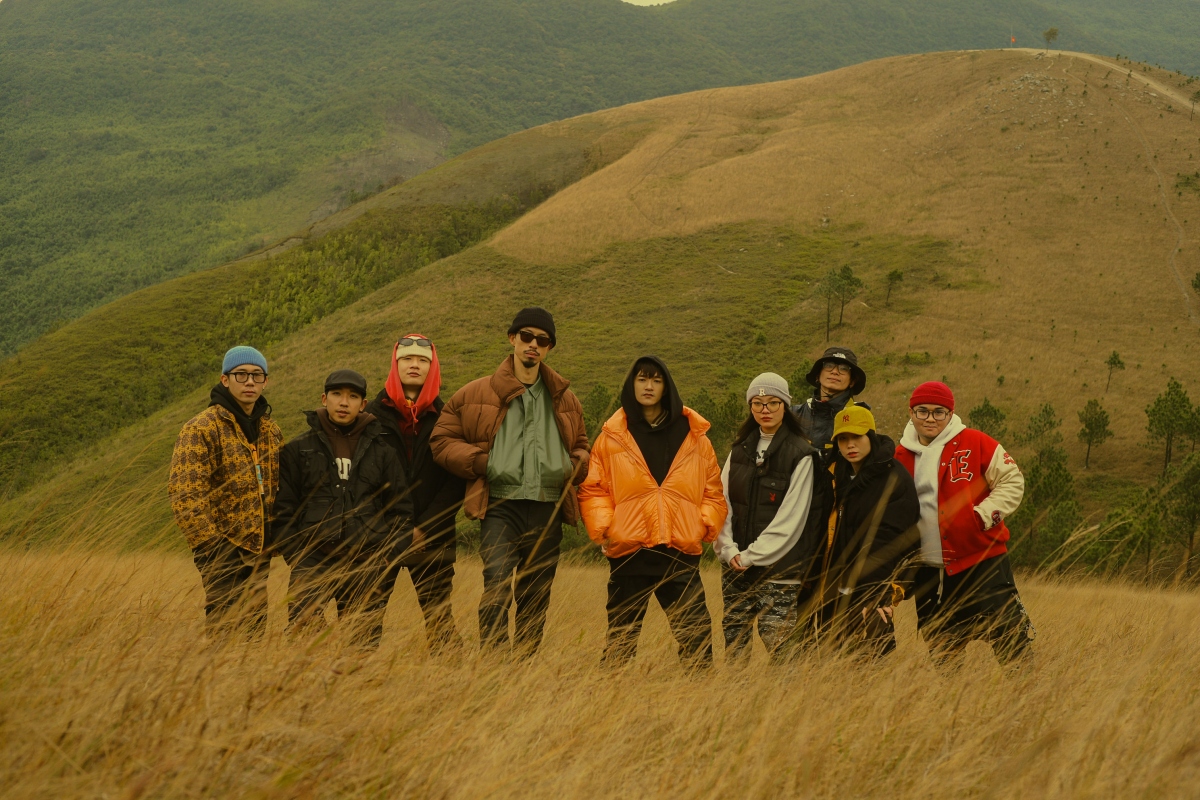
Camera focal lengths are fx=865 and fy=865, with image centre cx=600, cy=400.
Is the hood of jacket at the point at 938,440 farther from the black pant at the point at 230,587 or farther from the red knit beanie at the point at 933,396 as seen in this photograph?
the black pant at the point at 230,587

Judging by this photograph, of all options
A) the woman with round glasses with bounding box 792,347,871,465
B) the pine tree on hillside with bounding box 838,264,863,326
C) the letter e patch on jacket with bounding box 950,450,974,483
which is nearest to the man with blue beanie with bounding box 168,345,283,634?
the woman with round glasses with bounding box 792,347,871,465

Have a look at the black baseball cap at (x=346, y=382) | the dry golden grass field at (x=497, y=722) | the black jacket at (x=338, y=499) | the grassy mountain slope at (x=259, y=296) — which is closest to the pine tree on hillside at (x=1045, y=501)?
the black jacket at (x=338, y=499)

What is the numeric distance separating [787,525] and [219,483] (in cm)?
307

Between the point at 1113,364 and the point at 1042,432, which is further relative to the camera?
the point at 1113,364

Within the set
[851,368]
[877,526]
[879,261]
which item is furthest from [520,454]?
[879,261]

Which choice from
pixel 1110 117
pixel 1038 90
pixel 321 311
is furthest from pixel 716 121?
pixel 321 311

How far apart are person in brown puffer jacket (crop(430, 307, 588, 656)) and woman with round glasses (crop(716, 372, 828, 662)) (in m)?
0.93

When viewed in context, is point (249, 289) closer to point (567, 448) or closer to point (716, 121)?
point (716, 121)

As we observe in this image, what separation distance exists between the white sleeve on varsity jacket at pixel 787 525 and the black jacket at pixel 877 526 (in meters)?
0.22

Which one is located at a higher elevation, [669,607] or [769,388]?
[769,388]

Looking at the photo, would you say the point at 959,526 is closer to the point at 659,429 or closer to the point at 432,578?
the point at 659,429

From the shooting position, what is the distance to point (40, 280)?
110 meters

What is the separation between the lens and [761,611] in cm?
452

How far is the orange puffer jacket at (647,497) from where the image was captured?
15.8ft
